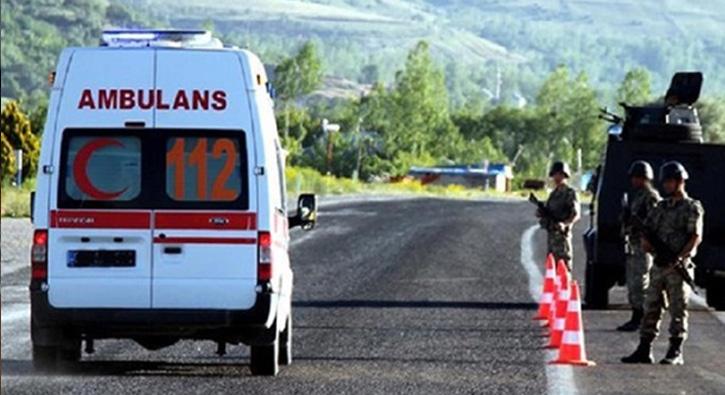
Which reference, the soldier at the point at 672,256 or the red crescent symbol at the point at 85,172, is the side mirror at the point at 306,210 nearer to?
the red crescent symbol at the point at 85,172

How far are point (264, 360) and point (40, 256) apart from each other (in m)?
2.00

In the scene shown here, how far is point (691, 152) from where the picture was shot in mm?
28812

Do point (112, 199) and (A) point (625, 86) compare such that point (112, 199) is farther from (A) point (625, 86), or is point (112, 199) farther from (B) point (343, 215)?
(A) point (625, 86)

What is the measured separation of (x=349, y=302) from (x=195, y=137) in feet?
36.1

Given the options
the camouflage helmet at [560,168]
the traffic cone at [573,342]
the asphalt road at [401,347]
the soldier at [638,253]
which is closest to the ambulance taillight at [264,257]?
the asphalt road at [401,347]

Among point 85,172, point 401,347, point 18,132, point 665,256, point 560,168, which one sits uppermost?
point 85,172

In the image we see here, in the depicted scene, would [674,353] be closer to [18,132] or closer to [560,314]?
[560,314]

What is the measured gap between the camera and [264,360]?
1844cm

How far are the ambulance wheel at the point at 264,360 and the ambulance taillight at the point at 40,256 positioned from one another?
1.81m

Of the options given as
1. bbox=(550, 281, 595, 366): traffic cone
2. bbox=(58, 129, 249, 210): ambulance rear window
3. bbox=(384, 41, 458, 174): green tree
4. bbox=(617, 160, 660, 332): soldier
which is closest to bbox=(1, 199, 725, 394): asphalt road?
bbox=(550, 281, 595, 366): traffic cone

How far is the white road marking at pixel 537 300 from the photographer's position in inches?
706

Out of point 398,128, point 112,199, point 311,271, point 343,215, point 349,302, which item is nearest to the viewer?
point 112,199

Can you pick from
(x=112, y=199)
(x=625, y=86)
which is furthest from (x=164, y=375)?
(x=625, y=86)

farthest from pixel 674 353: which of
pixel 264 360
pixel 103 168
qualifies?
pixel 103 168
